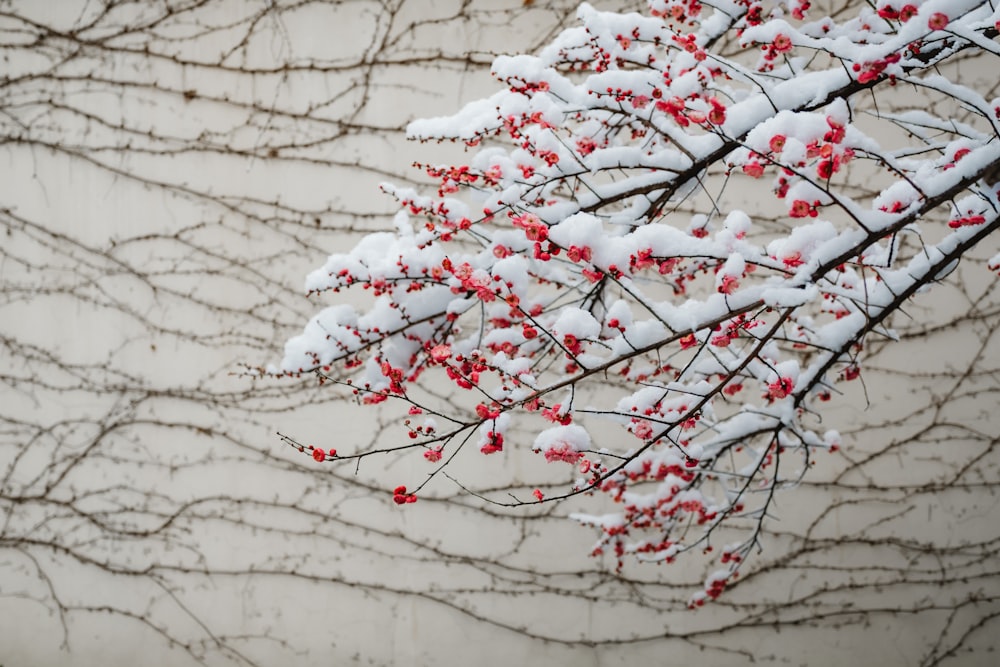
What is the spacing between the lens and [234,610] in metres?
2.67

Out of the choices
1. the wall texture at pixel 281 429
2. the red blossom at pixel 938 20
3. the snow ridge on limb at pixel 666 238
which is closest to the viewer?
the red blossom at pixel 938 20

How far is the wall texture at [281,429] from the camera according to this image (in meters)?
2.57

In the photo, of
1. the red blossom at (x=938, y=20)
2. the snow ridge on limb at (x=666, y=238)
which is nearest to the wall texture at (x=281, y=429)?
the snow ridge on limb at (x=666, y=238)

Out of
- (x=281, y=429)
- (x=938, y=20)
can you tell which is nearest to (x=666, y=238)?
(x=938, y=20)

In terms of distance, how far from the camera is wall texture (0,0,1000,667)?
2.57 m

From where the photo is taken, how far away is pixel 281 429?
8.82 ft

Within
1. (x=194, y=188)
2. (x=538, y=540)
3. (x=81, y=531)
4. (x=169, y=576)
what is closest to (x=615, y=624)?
(x=538, y=540)

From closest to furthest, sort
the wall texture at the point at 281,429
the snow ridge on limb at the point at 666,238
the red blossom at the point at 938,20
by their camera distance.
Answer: the red blossom at the point at 938,20 < the snow ridge on limb at the point at 666,238 < the wall texture at the point at 281,429

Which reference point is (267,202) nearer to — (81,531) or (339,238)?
(339,238)

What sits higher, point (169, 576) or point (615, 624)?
point (169, 576)

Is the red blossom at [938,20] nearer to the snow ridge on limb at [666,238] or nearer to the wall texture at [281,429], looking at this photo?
the snow ridge on limb at [666,238]

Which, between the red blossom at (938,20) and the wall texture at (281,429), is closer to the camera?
the red blossom at (938,20)

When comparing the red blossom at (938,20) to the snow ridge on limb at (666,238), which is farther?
the snow ridge on limb at (666,238)

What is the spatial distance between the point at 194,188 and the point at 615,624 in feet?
7.01
